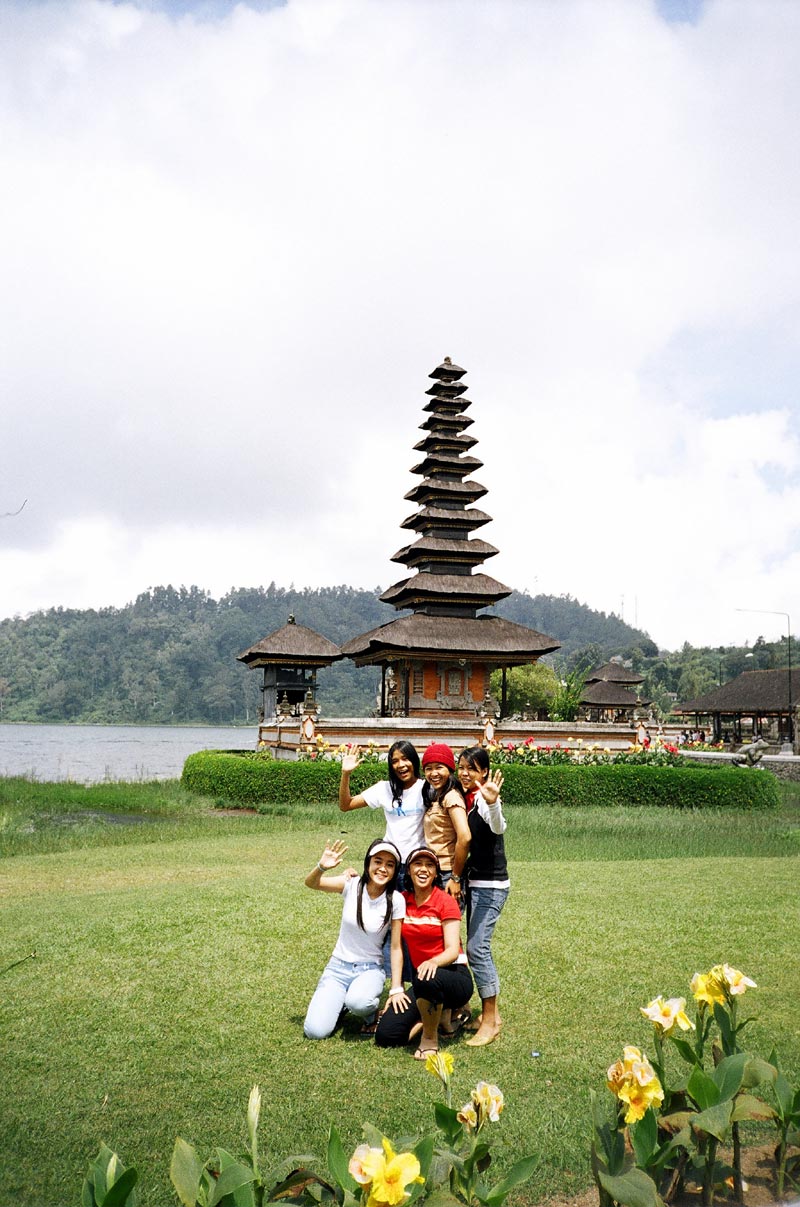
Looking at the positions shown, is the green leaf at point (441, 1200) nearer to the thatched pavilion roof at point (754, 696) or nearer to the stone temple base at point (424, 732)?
the stone temple base at point (424, 732)

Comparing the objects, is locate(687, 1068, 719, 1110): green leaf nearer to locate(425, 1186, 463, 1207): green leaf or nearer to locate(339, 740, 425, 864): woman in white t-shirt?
locate(425, 1186, 463, 1207): green leaf

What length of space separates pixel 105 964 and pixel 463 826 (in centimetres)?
325

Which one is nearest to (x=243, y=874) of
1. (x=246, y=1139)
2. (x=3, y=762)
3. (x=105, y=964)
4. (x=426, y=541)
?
(x=105, y=964)

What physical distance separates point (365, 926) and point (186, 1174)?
2.93m

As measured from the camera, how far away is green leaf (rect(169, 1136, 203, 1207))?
2.67 m

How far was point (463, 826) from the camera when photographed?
17.8 ft

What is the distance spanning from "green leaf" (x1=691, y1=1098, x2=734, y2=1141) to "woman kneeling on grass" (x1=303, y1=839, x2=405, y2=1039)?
8.21 feet

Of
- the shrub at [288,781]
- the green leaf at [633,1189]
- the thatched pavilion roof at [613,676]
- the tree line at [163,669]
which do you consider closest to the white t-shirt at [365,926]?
the green leaf at [633,1189]

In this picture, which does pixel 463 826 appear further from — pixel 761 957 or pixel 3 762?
pixel 3 762

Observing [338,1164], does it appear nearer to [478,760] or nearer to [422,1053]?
[422,1053]

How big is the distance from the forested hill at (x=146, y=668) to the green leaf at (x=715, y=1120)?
9720cm

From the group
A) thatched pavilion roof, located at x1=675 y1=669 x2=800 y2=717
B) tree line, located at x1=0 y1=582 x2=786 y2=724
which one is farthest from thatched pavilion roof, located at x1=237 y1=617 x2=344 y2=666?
tree line, located at x1=0 y1=582 x2=786 y2=724

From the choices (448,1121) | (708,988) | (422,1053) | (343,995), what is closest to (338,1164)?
(448,1121)

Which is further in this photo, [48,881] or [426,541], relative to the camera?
[426,541]
